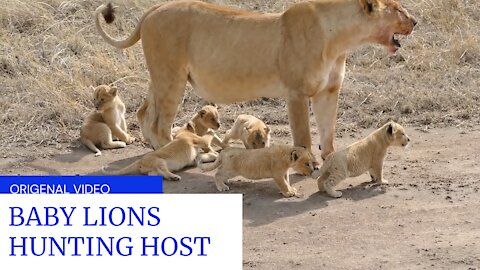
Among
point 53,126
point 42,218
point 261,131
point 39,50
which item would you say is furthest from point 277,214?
point 39,50

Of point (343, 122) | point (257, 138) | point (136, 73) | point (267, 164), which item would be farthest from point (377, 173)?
point (136, 73)

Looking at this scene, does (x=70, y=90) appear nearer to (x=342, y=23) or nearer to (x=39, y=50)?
(x=39, y=50)

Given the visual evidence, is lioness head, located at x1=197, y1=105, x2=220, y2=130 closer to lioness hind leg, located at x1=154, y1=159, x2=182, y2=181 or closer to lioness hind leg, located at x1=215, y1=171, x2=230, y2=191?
lioness hind leg, located at x1=154, y1=159, x2=182, y2=181

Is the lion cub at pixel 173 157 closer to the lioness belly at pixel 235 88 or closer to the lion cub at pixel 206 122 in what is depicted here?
the lion cub at pixel 206 122

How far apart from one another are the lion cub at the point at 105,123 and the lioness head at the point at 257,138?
1.40 m

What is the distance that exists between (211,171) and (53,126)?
1.88 metres

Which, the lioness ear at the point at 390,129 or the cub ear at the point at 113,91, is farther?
the cub ear at the point at 113,91

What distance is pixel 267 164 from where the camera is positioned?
355 inches

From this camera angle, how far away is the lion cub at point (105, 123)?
1051 cm

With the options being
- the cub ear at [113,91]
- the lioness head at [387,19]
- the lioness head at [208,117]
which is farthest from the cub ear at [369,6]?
the cub ear at [113,91]

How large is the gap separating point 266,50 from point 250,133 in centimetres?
69

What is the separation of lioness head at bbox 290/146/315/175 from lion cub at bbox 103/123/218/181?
100cm

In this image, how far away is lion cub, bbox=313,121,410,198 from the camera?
902 centimetres

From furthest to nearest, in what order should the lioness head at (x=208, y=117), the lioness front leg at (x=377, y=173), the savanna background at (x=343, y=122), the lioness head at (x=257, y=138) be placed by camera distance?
Answer: the lioness head at (x=208, y=117) → the lioness head at (x=257, y=138) → the lioness front leg at (x=377, y=173) → the savanna background at (x=343, y=122)
